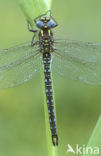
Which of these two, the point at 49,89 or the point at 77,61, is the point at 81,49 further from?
the point at 49,89

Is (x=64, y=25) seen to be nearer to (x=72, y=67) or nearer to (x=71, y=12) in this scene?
(x=71, y=12)

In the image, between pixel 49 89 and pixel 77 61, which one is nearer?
pixel 49 89

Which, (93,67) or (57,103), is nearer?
(93,67)

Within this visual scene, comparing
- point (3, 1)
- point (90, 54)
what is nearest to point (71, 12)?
point (3, 1)

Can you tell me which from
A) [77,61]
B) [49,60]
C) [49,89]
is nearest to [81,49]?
[77,61]

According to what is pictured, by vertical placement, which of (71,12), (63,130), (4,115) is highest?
(71,12)

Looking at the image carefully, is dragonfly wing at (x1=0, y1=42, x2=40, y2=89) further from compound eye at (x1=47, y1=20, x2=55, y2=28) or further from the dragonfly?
compound eye at (x1=47, y1=20, x2=55, y2=28)

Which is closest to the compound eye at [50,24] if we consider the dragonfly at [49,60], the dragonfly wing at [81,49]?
the dragonfly at [49,60]

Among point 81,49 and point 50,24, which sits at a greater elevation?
point 50,24
